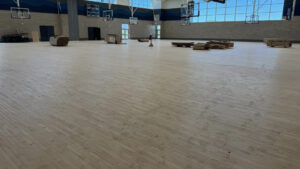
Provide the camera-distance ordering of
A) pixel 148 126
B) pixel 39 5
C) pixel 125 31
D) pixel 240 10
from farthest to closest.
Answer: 1. pixel 125 31
2. pixel 240 10
3. pixel 39 5
4. pixel 148 126

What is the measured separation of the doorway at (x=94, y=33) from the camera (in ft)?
110

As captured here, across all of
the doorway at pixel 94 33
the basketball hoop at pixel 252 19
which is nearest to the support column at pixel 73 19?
the doorway at pixel 94 33

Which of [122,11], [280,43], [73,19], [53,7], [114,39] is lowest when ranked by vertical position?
[280,43]

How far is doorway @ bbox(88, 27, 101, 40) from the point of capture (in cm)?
3350

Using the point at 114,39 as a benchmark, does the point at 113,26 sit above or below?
above

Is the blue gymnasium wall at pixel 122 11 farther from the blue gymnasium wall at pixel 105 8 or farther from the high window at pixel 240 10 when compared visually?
the high window at pixel 240 10

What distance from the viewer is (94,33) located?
34062 millimetres

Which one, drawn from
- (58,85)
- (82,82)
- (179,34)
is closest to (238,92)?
(82,82)

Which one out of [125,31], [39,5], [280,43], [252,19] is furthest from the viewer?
[125,31]

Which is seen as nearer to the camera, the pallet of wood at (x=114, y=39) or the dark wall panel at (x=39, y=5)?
the pallet of wood at (x=114, y=39)

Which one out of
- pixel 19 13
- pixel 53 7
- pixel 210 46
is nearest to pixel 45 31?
pixel 53 7

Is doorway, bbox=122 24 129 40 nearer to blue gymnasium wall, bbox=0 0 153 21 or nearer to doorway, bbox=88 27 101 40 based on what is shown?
blue gymnasium wall, bbox=0 0 153 21

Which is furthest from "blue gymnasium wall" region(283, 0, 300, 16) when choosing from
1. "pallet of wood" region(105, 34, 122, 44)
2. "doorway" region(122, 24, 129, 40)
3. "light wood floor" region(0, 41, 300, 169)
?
"light wood floor" region(0, 41, 300, 169)

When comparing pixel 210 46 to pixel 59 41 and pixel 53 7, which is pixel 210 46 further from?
pixel 53 7
